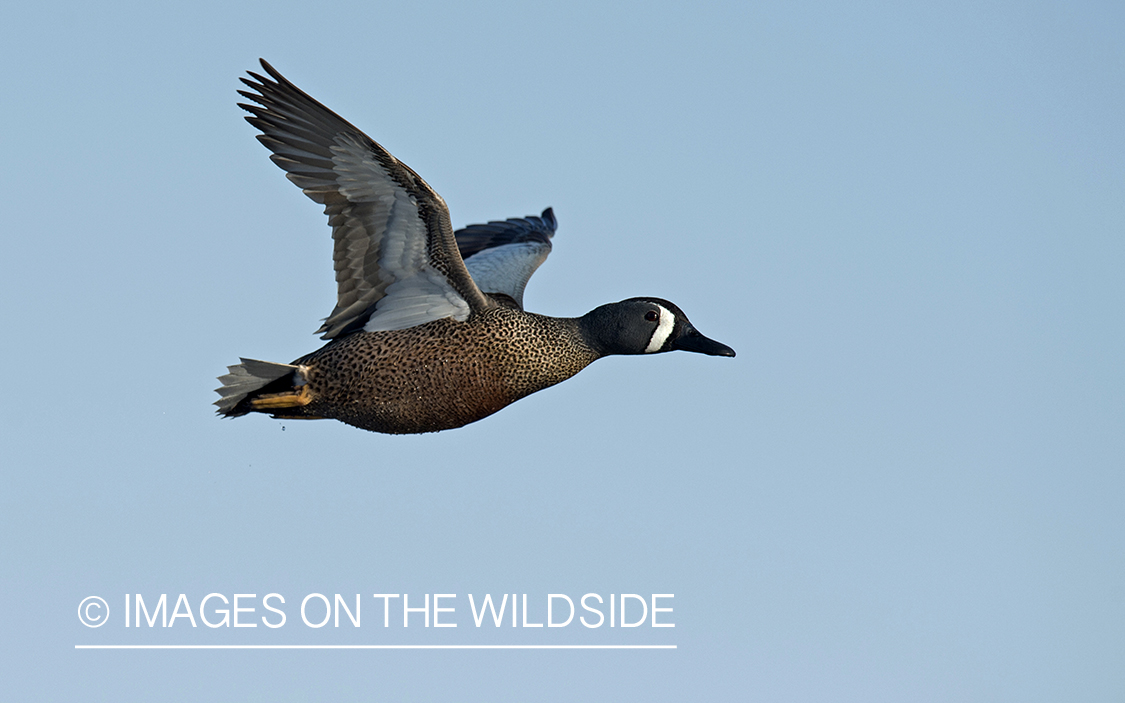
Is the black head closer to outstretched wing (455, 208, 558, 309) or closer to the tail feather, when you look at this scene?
outstretched wing (455, 208, 558, 309)

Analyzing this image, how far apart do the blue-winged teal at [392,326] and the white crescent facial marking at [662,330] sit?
13 cm

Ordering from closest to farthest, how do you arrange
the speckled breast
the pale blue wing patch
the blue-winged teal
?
the blue-winged teal
the speckled breast
the pale blue wing patch

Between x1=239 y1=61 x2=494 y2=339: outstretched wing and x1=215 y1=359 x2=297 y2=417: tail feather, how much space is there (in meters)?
0.54

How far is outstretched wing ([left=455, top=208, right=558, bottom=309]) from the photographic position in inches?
498

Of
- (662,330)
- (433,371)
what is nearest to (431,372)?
(433,371)

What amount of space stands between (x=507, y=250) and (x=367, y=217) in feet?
12.0

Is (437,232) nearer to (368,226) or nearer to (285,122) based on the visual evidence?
(368,226)

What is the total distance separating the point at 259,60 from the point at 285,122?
0.49 m

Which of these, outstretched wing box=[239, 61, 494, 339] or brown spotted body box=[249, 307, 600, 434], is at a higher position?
outstretched wing box=[239, 61, 494, 339]

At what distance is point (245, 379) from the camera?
10219 millimetres

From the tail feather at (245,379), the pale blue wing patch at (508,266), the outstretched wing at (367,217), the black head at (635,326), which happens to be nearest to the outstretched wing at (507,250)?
the pale blue wing patch at (508,266)

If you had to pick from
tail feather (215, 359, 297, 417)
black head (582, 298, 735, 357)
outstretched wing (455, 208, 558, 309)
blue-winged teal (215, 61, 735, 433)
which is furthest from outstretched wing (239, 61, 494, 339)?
outstretched wing (455, 208, 558, 309)

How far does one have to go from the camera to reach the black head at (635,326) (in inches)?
416

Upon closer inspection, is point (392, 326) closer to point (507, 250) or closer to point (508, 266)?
point (508, 266)
